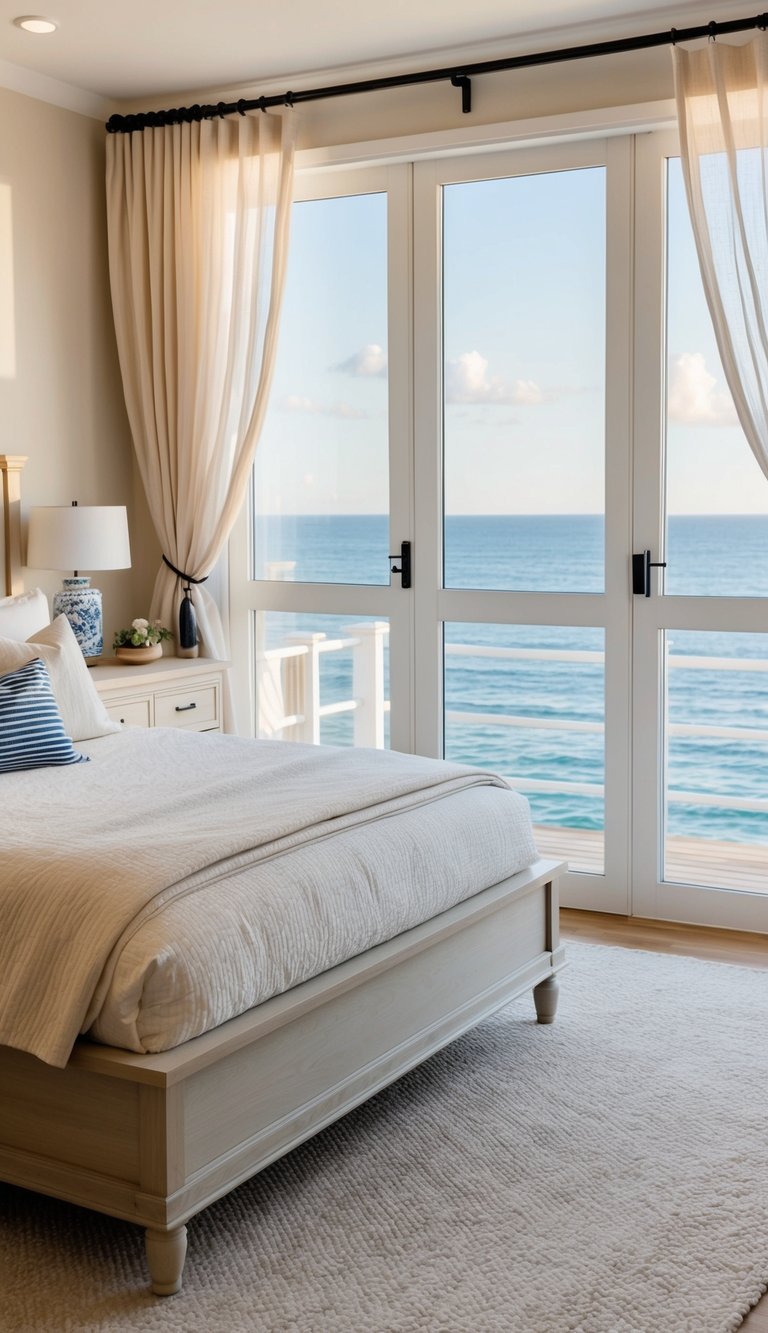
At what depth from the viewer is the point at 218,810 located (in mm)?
2744

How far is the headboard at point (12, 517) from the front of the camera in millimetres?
4359

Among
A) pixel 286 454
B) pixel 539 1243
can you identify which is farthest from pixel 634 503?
pixel 539 1243

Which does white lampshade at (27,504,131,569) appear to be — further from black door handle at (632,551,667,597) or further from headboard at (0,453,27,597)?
black door handle at (632,551,667,597)

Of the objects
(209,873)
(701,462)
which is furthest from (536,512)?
(209,873)

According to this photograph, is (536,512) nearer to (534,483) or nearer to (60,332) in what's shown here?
(534,483)

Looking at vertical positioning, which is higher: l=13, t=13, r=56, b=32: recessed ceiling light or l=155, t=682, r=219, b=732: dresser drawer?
l=13, t=13, r=56, b=32: recessed ceiling light

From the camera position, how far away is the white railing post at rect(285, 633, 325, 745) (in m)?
4.82

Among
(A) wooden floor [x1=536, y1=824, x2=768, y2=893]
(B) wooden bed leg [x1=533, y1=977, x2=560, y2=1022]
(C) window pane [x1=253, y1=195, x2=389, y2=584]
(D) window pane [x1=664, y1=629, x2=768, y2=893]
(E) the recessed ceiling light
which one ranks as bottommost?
(B) wooden bed leg [x1=533, y1=977, x2=560, y2=1022]

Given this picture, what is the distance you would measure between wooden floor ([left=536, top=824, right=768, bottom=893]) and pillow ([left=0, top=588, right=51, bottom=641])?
6.14 feet

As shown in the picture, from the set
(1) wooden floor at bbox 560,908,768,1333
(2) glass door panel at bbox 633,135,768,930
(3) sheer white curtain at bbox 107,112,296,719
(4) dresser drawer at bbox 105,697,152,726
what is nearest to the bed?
(1) wooden floor at bbox 560,908,768,1333

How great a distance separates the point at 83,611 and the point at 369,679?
1.04m

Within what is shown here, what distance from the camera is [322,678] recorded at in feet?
15.8

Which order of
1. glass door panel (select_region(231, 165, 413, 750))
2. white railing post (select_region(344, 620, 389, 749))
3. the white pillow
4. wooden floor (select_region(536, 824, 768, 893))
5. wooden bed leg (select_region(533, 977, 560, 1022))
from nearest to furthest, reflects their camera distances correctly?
wooden bed leg (select_region(533, 977, 560, 1022)) < the white pillow < wooden floor (select_region(536, 824, 768, 893)) < glass door panel (select_region(231, 165, 413, 750)) < white railing post (select_region(344, 620, 389, 749))

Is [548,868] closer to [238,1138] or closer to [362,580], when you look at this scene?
[238,1138]
